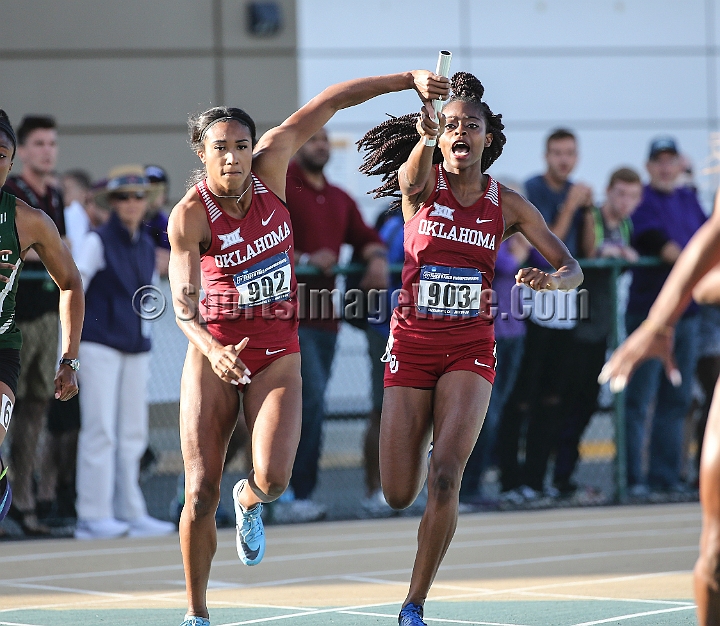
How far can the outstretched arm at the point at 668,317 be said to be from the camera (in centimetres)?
354

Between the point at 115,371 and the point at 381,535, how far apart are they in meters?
2.35

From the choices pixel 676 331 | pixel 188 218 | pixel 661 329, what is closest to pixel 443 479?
pixel 188 218

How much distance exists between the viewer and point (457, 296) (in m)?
6.19

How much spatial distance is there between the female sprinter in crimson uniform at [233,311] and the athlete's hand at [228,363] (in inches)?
5.3

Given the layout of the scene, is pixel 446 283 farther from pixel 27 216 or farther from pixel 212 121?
pixel 27 216

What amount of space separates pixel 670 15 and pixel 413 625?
12.4 meters

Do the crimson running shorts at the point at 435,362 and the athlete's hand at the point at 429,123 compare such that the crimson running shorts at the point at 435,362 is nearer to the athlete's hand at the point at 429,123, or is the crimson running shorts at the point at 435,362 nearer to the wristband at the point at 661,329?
the athlete's hand at the point at 429,123

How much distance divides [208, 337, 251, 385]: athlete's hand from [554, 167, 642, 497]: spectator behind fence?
5.81 m

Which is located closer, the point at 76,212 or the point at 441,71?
the point at 441,71

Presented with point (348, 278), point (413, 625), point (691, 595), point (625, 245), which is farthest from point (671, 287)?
point (625, 245)

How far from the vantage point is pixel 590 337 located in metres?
10.6

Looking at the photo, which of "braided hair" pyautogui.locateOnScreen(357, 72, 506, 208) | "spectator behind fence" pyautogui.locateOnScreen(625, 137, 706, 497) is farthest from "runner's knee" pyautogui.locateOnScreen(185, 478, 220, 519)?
"spectator behind fence" pyautogui.locateOnScreen(625, 137, 706, 497)

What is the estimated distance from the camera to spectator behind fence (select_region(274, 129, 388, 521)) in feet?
31.7

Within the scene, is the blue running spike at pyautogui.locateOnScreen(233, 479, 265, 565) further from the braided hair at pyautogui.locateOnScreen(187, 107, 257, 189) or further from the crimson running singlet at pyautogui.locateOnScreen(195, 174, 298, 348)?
the braided hair at pyautogui.locateOnScreen(187, 107, 257, 189)
